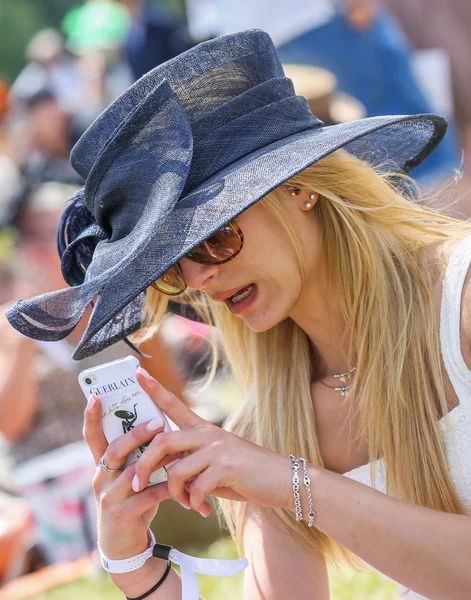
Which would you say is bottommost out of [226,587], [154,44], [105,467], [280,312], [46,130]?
[226,587]

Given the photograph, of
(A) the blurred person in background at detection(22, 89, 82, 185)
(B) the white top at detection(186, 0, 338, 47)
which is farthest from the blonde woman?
(A) the blurred person in background at detection(22, 89, 82, 185)

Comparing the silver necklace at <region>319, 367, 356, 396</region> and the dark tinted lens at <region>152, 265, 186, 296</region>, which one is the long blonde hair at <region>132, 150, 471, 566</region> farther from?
the dark tinted lens at <region>152, 265, 186, 296</region>

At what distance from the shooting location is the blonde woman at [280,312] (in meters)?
1.42

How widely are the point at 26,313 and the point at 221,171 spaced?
1.54ft

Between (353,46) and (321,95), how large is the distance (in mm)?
982

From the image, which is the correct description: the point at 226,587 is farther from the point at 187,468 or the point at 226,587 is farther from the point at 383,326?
the point at 187,468

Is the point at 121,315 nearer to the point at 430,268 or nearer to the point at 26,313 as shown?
the point at 26,313

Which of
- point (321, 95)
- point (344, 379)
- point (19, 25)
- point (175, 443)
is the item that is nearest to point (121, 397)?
point (175, 443)

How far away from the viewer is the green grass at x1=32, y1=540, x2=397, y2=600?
2705 mm

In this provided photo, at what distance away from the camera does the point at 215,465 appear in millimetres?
1409

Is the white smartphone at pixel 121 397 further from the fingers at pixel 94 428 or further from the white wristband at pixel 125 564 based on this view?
the white wristband at pixel 125 564

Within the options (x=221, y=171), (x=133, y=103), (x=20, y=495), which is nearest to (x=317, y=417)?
(x=221, y=171)

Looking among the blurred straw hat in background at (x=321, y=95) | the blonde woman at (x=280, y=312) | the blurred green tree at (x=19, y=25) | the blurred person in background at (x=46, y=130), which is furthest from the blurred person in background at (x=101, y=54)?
the blurred green tree at (x=19, y=25)

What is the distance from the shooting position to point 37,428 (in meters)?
3.80
